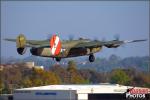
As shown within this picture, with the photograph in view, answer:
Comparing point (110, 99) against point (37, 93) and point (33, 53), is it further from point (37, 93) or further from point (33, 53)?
point (33, 53)

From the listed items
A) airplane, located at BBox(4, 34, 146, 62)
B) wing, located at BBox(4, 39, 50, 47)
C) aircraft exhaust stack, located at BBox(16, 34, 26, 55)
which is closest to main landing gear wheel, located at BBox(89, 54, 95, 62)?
airplane, located at BBox(4, 34, 146, 62)

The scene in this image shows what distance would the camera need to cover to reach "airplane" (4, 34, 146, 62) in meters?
134

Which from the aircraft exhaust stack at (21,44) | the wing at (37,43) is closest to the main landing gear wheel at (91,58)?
the wing at (37,43)

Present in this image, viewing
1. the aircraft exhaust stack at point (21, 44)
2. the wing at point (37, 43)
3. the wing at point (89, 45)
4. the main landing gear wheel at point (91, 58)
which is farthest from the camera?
the wing at point (89, 45)

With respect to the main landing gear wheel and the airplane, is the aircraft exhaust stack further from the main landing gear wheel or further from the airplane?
the main landing gear wheel

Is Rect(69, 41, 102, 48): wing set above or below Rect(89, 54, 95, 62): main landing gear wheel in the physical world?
above

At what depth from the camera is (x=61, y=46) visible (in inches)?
5394

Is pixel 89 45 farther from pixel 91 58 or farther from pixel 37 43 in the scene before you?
pixel 37 43

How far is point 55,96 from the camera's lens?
16900cm

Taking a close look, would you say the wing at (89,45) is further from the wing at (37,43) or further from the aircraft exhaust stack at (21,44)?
the aircraft exhaust stack at (21,44)

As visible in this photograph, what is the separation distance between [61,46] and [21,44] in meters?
6.31

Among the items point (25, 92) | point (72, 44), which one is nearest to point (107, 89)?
point (25, 92)

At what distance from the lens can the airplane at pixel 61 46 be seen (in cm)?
13425

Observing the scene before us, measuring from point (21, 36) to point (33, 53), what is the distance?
455 centimetres
